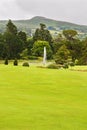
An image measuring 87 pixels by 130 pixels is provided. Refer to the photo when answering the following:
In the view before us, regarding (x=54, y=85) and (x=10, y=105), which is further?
(x=54, y=85)

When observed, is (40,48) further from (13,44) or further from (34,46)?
(13,44)

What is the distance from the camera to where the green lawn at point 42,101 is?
1496 cm

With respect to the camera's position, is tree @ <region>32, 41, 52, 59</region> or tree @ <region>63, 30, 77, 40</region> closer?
tree @ <region>32, 41, 52, 59</region>

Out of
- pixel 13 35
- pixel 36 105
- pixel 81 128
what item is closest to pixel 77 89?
pixel 36 105

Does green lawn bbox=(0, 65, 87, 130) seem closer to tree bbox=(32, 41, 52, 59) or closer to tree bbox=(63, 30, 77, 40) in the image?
tree bbox=(32, 41, 52, 59)

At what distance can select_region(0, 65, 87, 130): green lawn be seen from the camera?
49.1 ft

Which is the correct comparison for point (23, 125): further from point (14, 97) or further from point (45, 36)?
point (45, 36)

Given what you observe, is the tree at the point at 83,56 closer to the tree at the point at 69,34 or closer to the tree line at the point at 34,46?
the tree line at the point at 34,46

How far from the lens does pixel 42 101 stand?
68.4 ft

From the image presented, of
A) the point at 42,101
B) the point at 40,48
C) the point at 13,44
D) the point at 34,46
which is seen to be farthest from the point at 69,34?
the point at 42,101

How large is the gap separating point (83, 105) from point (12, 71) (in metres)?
16.1

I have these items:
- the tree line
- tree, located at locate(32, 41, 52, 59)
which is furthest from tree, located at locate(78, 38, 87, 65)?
tree, located at locate(32, 41, 52, 59)

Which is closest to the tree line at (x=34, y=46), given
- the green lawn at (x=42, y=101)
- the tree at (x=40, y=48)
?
the tree at (x=40, y=48)

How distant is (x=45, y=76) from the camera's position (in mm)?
32156
